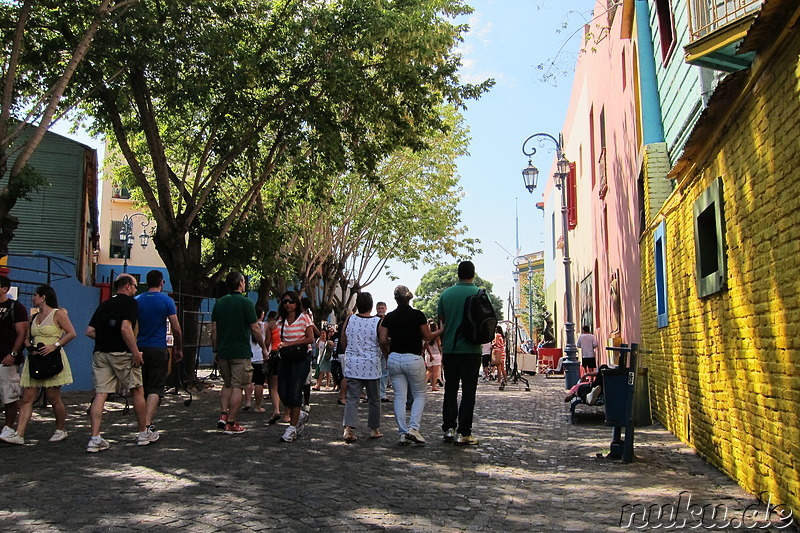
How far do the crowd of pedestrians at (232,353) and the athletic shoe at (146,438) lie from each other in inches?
0.5

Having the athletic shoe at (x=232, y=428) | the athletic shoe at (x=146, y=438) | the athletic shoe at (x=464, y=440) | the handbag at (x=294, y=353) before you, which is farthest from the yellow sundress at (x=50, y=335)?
the athletic shoe at (x=464, y=440)

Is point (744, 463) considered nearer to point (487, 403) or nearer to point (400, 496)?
point (400, 496)

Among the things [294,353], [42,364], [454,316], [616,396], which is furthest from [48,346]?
[616,396]

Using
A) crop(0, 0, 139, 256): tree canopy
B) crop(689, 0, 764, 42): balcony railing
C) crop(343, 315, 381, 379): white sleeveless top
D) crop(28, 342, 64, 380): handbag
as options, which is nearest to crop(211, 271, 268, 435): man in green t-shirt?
crop(343, 315, 381, 379): white sleeveless top

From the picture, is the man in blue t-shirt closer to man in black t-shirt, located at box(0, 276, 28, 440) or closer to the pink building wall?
man in black t-shirt, located at box(0, 276, 28, 440)

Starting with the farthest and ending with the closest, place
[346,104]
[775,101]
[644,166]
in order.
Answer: [346,104]
[644,166]
[775,101]

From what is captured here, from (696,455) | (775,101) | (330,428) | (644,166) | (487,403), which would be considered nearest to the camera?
(775,101)

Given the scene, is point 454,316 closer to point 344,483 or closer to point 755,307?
point 344,483

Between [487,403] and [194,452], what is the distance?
7.26m

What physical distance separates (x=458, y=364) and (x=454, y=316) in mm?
529

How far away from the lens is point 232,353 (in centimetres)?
A: 934

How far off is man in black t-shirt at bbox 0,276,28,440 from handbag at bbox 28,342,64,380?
19 cm

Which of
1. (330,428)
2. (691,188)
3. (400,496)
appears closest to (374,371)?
(330,428)

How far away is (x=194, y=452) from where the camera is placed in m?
7.73
